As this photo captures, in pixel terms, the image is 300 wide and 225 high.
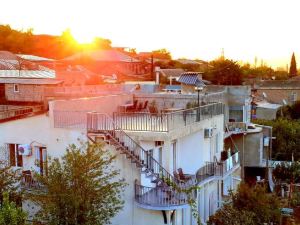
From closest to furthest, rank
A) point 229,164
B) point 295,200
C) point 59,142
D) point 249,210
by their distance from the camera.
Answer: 1. point 59,142
2. point 249,210
3. point 229,164
4. point 295,200

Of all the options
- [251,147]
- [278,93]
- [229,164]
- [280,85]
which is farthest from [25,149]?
[280,85]

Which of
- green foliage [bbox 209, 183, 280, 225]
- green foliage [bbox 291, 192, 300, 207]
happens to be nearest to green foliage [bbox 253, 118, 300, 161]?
green foliage [bbox 291, 192, 300, 207]

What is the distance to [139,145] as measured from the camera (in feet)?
52.0

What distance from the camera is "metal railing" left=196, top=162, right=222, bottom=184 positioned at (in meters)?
19.2

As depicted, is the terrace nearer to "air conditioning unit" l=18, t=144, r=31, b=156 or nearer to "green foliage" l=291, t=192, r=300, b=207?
"air conditioning unit" l=18, t=144, r=31, b=156

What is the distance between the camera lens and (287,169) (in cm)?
3006

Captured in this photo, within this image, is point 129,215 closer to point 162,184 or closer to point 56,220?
point 162,184

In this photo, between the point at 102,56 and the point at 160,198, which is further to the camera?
the point at 102,56

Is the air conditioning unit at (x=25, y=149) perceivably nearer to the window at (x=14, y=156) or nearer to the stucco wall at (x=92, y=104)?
the window at (x=14, y=156)

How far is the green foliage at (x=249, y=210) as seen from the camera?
707 inches

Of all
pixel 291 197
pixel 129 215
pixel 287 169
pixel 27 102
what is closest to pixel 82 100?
pixel 129 215

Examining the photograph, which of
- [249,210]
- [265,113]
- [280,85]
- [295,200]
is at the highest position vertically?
[280,85]

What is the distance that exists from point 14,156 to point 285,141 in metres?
23.6

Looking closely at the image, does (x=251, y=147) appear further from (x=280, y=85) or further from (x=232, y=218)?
(x=280, y=85)
